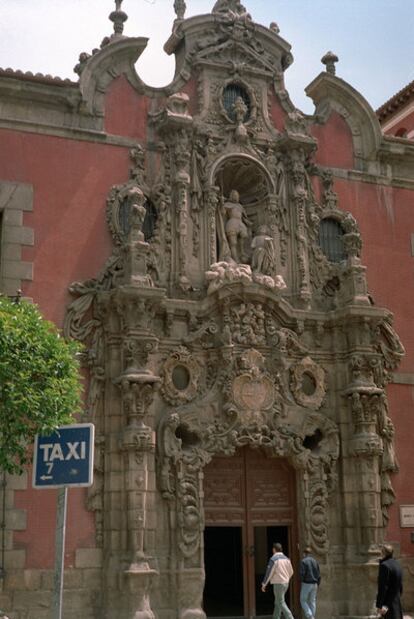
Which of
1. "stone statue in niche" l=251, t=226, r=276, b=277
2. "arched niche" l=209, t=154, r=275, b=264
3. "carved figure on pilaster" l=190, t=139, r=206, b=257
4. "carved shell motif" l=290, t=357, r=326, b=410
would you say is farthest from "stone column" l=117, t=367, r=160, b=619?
"arched niche" l=209, t=154, r=275, b=264

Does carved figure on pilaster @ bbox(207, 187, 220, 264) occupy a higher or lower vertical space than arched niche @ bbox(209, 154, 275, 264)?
lower

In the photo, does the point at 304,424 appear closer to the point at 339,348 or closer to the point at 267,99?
the point at 339,348

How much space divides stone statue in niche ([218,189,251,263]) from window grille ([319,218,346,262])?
6.09 feet

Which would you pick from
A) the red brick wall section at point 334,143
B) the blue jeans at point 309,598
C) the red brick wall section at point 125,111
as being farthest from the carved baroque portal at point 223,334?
the blue jeans at point 309,598

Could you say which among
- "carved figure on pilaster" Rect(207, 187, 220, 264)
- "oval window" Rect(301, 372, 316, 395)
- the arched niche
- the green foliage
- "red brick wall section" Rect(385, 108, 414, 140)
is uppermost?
"red brick wall section" Rect(385, 108, 414, 140)

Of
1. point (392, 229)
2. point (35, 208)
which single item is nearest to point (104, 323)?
point (35, 208)

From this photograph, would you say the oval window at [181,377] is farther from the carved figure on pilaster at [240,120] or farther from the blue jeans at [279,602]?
the carved figure on pilaster at [240,120]

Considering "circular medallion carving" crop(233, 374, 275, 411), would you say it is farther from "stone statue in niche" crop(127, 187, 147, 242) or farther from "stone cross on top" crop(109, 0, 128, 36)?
"stone cross on top" crop(109, 0, 128, 36)

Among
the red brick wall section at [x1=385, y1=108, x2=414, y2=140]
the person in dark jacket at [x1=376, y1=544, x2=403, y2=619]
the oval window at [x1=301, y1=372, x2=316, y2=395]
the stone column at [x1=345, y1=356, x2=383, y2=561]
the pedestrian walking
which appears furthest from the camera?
the red brick wall section at [x1=385, y1=108, x2=414, y2=140]

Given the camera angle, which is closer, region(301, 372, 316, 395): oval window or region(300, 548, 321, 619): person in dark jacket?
region(300, 548, 321, 619): person in dark jacket

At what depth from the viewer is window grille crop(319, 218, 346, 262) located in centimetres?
1995

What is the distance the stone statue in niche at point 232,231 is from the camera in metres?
18.7

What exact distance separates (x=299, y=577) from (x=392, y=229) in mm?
8000

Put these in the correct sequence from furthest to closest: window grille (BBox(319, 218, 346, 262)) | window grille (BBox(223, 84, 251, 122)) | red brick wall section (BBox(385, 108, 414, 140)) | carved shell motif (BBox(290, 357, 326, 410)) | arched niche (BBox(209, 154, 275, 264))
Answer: red brick wall section (BBox(385, 108, 414, 140)), window grille (BBox(319, 218, 346, 262)), window grille (BBox(223, 84, 251, 122)), arched niche (BBox(209, 154, 275, 264)), carved shell motif (BBox(290, 357, 326, 410))
